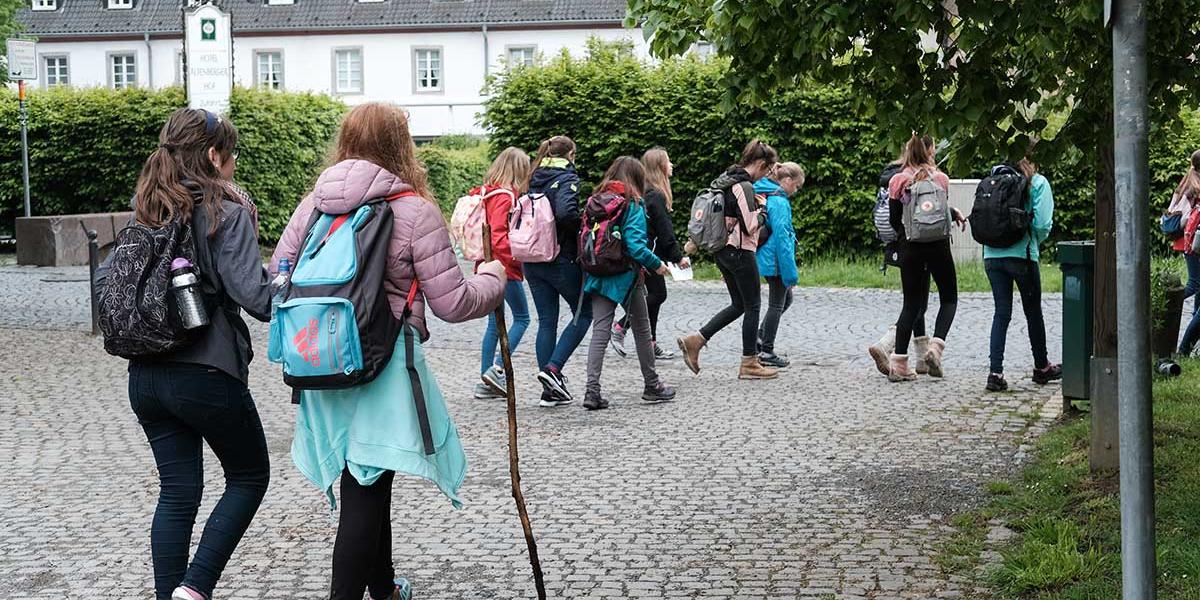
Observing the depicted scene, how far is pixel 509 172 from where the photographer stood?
9.92 meters

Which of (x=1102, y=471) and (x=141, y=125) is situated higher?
(x=141, y=125)

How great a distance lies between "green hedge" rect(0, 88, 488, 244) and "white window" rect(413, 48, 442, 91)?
2694cm

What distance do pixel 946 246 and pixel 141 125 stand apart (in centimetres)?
1855

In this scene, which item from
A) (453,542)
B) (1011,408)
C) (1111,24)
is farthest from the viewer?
(1011,408)

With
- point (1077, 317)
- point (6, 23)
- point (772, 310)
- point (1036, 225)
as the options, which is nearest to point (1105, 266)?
point (1077, 317)

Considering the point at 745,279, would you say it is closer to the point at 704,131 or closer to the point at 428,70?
the point at 704,131

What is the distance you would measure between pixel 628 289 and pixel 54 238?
50.9 ft

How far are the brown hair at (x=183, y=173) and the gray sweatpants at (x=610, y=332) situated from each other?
5.08 m

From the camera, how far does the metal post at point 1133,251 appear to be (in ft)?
11.6

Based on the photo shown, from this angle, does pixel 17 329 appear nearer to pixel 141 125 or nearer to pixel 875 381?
pixel 875 381

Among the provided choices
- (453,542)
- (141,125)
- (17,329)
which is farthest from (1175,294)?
(141,125)

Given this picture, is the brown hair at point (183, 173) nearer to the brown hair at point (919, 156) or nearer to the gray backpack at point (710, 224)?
the gray backpack at point (710, 224)

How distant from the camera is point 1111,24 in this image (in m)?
3.57

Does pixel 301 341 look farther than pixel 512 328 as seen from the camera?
No
